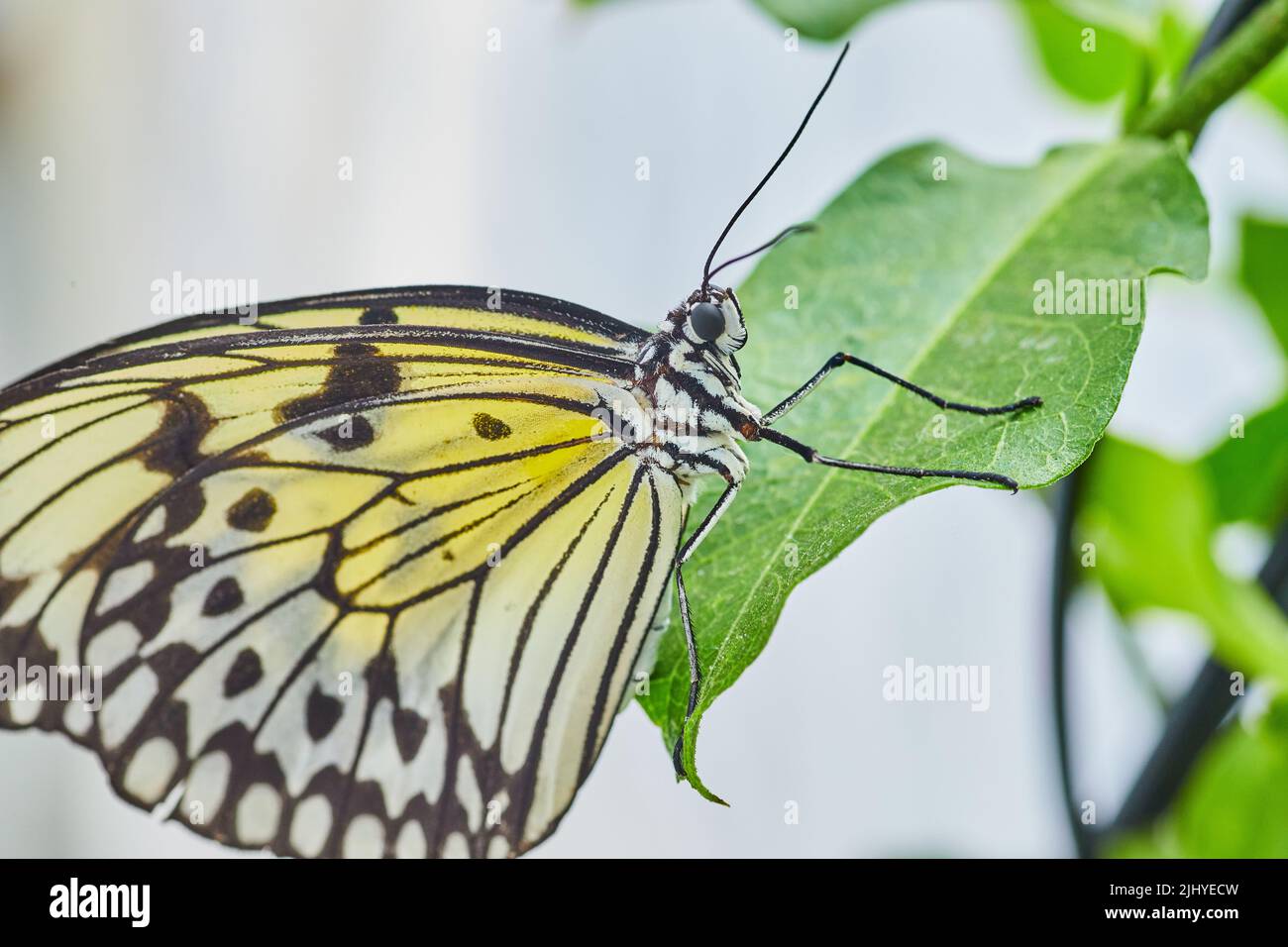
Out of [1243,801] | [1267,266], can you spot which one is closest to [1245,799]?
[1243,801]

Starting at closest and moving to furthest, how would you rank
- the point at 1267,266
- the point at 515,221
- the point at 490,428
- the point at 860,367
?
the point at 860,367 → the point at 490,428 → the point at 1267,266 → the point at 515,221

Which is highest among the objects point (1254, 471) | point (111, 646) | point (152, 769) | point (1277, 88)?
point (1277, 88)

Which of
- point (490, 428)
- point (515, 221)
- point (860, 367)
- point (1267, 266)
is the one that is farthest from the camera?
point (515, 221)

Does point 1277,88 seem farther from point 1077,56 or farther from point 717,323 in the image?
point 717,323

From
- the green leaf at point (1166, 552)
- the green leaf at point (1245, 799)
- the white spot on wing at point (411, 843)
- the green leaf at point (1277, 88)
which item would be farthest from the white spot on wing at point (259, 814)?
the green leaf at point (1277, 88)

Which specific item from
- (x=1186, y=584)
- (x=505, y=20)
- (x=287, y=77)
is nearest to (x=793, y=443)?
(x=1186, y=584)
